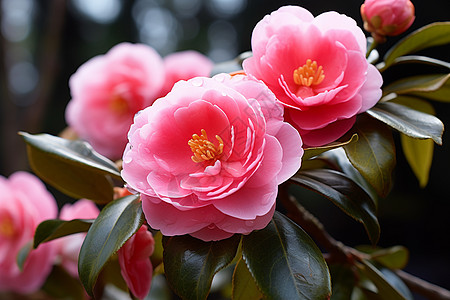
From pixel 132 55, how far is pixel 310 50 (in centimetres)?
65

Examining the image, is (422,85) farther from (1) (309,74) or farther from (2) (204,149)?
(2) (204,149)

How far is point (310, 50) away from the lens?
0.51 meters

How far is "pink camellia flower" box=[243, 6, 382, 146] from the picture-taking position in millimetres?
477

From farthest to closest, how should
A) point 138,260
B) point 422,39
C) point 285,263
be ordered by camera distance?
point 422,39, point 138,260, point 285,263

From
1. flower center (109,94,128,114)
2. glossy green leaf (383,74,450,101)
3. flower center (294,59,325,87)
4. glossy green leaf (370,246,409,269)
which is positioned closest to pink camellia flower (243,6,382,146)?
flower center (294,59,325,87)

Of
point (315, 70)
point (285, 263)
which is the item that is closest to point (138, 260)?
point (285, 263)

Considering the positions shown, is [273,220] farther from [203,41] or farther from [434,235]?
[203,41]

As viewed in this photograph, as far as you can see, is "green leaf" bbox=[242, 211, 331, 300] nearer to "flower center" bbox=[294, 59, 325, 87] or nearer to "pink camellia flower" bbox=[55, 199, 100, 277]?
"flower center" bbox=[294, 59, 325, 87]

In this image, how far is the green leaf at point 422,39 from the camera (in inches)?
24.6

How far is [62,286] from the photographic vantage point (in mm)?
863

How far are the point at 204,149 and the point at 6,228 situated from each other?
545 mm

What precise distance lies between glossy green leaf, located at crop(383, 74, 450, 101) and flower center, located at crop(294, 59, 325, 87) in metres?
0.14

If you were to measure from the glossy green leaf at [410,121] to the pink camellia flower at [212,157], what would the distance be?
0.13 metres

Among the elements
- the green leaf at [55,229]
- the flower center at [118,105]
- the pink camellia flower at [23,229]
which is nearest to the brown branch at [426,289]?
the green leaf at [55,229]
